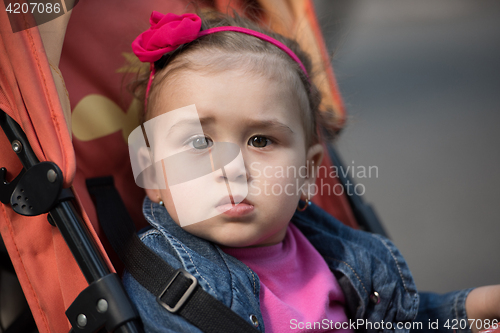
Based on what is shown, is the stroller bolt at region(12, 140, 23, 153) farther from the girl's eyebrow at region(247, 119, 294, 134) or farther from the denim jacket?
the girl's eyebrow at region(247, 119, 294, 134)

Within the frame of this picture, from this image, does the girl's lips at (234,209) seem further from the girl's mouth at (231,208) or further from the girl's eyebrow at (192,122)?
the girl's eyebrow at (192,122)

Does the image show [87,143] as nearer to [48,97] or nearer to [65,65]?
[65,65]

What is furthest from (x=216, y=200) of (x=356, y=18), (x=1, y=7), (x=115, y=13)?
(x=356, y=18)

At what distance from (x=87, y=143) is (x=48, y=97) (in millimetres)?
289

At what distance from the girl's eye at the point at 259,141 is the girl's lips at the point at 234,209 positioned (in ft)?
0.40

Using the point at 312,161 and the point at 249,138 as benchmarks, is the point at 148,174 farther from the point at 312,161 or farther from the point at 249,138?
the point at 312,161

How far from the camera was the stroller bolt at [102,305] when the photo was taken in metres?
0.60

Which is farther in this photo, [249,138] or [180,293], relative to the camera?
[249,138]

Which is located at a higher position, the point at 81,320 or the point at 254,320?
the point at 81,320

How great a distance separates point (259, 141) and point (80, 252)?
38cm

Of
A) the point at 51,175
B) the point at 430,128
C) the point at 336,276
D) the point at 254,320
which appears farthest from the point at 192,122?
the point at 430,128

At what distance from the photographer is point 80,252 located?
2.08 ft

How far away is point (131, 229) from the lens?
0.84m

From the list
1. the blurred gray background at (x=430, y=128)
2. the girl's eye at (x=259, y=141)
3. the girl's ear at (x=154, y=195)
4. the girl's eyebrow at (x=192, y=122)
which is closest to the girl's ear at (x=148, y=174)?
the girl's ear at (x=154, y=195)
